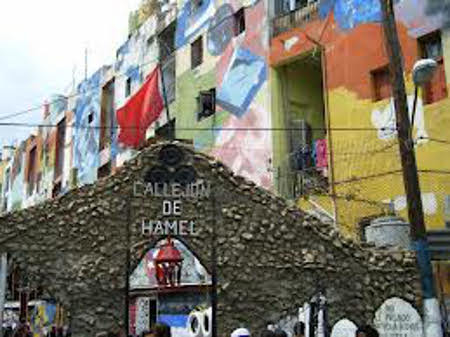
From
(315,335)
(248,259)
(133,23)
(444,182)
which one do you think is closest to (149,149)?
(248,259)

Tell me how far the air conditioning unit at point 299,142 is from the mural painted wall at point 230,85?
827 mm

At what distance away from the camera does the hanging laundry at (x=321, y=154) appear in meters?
20.7

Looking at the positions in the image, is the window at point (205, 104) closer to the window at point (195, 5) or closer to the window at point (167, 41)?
the window at point (195, 5)

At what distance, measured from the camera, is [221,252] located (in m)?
12.0

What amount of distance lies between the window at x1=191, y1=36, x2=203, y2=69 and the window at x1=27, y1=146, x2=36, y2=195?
20.2 m

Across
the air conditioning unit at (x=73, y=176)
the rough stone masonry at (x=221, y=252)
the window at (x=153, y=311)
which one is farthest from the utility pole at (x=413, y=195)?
the air conditioning unit at (x=73, y=176)

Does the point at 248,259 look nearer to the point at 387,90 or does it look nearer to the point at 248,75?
the point at 387,90

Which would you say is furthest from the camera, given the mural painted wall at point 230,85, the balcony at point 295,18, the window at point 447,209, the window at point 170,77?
the window at point 170,77

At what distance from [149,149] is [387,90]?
955 centimetres

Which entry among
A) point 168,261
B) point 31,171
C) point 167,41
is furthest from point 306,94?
point 31,171

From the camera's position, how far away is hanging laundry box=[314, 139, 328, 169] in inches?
814

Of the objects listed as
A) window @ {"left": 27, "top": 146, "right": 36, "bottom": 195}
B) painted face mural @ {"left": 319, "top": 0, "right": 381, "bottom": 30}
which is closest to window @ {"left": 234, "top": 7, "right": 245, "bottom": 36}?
painted face mural @ {"left": 319, "top": 0, "right": 381, "bottom": 30}

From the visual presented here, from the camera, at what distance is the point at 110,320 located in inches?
441

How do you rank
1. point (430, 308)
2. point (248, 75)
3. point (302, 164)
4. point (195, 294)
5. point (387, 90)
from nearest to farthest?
point (430, 308) < point (195, 294) < point (387, 90) < point (302, 164) < point (248, 75)
